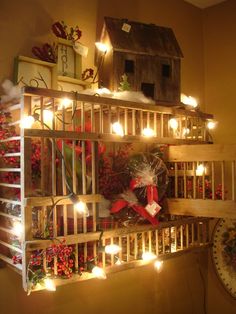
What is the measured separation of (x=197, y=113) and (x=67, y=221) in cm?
104

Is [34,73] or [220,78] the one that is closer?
[34,73]

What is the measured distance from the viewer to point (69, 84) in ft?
6.57

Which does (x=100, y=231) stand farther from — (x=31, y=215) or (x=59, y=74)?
(x=59, y=74)

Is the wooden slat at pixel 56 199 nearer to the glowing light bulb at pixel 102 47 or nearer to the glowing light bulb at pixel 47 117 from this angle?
the glowing light bulb at pixel 47 117

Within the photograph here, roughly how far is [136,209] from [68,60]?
0.93m

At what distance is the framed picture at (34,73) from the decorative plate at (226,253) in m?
1.67

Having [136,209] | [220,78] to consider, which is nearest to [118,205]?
[136,209]

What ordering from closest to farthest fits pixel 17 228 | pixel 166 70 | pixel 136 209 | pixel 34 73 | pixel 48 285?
pixel 48 285
pixel 17 228
pixel 136 209
pixel 34 73
pixel 166 70

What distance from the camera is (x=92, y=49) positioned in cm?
218

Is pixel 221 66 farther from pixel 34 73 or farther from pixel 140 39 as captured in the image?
pixel 34 73

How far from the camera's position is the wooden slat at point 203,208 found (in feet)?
5.61

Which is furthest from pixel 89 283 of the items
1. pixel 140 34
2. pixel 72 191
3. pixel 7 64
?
pixel 140 34

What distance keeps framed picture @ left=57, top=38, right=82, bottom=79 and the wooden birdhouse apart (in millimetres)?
154

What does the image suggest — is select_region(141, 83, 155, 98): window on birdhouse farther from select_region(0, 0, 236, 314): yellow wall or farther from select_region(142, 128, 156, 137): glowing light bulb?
select_region(0, 0, 236, 314): yellow wall
